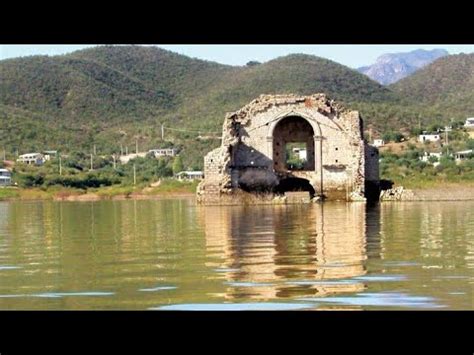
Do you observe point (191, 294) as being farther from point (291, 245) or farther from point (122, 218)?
point (122, 218)

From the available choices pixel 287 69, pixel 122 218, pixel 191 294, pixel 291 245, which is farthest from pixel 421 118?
pixel 191 294

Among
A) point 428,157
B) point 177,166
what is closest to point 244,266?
point 428,157

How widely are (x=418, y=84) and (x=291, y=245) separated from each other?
74.7 metres

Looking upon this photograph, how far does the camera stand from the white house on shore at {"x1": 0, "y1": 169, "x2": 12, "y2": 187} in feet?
166

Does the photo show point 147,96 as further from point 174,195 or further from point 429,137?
point 174,195

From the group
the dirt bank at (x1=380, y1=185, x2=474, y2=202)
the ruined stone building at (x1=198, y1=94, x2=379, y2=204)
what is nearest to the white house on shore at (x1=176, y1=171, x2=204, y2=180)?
the ruined stone building at (x1=198, y1=94, x2=379, y2=204)

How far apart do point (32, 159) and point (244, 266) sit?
49834mm

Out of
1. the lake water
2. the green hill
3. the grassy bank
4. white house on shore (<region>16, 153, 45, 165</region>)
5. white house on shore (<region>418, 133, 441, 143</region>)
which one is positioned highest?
the green hill

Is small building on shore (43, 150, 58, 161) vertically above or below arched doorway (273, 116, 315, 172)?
above

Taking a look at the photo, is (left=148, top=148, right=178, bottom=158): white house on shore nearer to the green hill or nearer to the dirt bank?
the green hill

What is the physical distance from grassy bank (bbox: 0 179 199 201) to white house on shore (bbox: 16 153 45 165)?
8.83m
